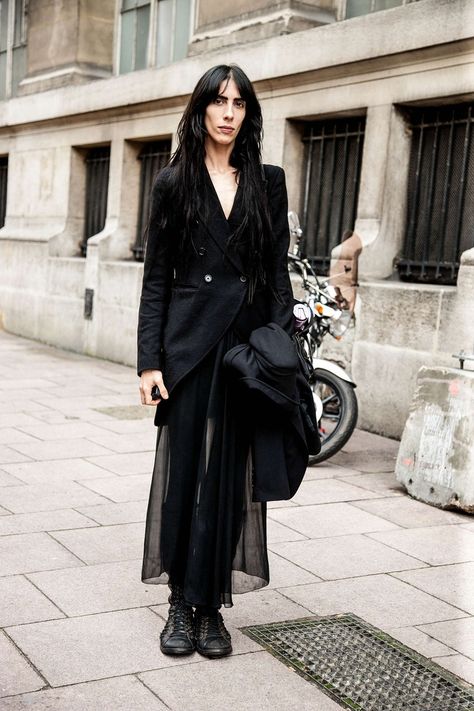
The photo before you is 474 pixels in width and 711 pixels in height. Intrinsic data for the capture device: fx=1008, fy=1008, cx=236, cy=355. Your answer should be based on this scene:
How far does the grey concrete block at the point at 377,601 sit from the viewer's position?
4031mm

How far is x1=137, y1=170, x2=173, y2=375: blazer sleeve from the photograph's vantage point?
3.58 metres

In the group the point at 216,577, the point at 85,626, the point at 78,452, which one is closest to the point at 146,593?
the point at 85,626

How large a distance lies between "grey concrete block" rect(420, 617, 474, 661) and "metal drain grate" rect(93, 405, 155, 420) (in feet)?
14.5

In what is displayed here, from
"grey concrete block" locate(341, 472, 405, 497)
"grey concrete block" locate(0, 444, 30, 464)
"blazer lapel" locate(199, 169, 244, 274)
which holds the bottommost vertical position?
"grey concrete block" locate(0, 444, 30, 464)

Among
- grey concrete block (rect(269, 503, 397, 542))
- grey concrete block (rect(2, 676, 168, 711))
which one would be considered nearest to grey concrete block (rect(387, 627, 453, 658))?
grey concrete block (rect(2, 676, 168, 711))

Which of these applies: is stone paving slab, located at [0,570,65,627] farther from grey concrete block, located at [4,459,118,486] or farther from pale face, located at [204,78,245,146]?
pale face, located at [204,78,245,146]

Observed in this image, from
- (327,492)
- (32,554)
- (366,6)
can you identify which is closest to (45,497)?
(32,554)

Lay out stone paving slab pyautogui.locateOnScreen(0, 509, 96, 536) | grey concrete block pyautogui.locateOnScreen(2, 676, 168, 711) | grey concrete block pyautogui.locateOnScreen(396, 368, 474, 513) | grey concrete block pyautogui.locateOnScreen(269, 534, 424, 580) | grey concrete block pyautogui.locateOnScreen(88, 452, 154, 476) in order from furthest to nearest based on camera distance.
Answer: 1. grey concrete block pyautogui.locateOnScreen(88, 452, 154, 476)
2. grey concrete block pyautogui.locateOnScreen(396, 368, 474, 513)
3. stone paving slab pyautogui.locateOnScreen(0, 509, 96, 536)
4. grey concrete block pyautogui.locateOnScreen(269, 534, 424, 580)
5. grey concrete block pyautogui.locateOnScreen(2, 676, 168, 711)

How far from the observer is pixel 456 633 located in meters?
3.89

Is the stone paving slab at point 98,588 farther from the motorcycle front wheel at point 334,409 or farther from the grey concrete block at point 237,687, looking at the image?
the motorcycle front wheel at point 334,409

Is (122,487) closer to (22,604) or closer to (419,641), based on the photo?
(22,604)

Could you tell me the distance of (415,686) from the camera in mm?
3404

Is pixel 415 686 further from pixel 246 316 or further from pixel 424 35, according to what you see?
pixel 424 35

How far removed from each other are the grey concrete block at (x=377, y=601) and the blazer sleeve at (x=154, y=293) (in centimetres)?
128
